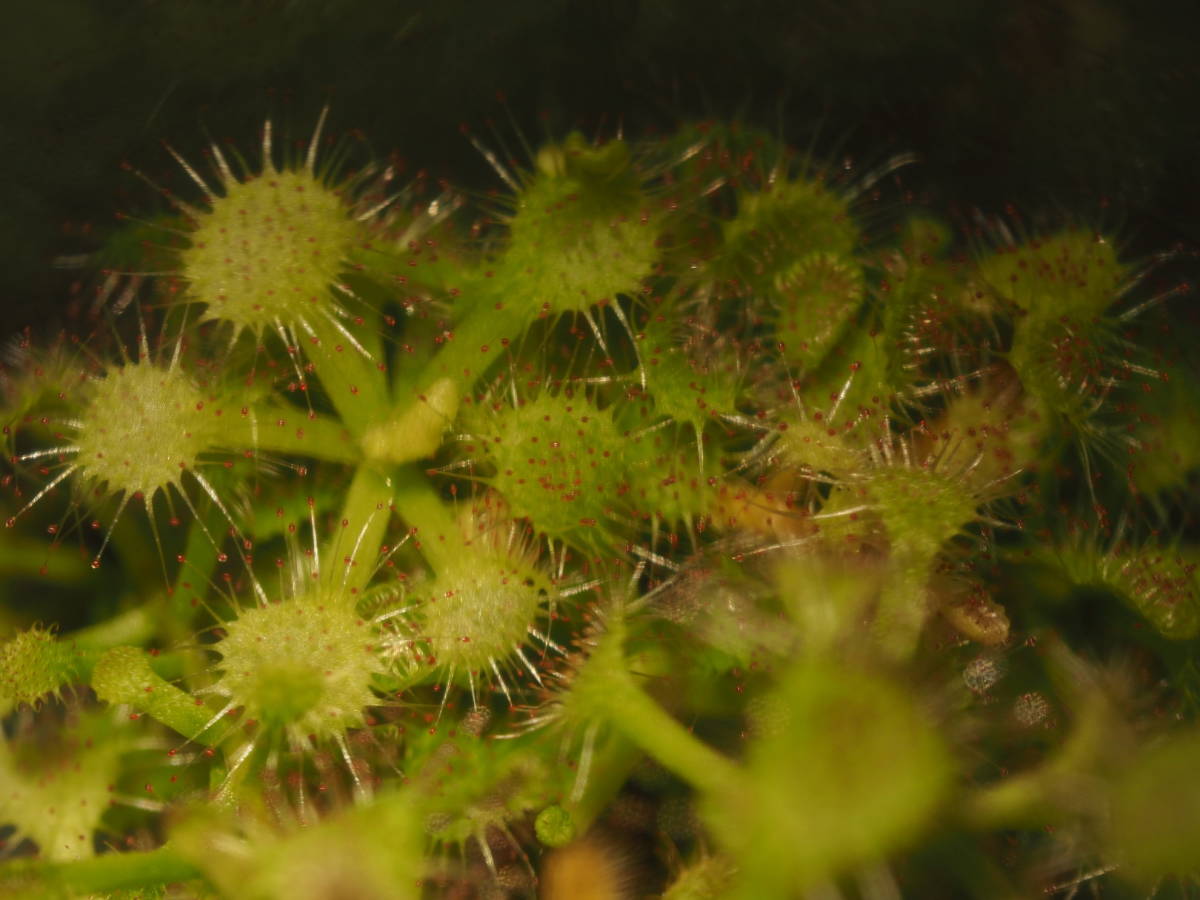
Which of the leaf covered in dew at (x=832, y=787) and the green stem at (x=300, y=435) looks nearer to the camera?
the leaf covered in dew at (x=832, y=787)

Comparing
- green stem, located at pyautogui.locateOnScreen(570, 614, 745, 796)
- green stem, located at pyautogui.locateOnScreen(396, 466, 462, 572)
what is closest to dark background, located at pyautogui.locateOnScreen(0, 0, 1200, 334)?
green stem, located at pyautogui.locateOnScreen(396, 466, 462, 572)

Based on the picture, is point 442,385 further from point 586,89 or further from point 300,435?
point 586,89

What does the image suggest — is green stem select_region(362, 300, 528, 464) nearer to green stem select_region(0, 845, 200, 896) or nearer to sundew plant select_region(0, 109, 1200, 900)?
sundew plant select_region(0, 109, 1200, 900)

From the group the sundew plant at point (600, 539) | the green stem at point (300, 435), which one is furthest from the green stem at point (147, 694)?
the green stem at point (300, 435)

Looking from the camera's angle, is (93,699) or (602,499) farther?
(93,699)

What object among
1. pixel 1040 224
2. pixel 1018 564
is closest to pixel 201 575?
pixel 1018 564

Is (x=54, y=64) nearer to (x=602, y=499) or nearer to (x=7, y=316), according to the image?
(x=7, y=316)

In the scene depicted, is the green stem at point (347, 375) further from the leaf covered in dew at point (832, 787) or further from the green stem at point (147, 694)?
the leaf covered in dew at point (832, 787)
